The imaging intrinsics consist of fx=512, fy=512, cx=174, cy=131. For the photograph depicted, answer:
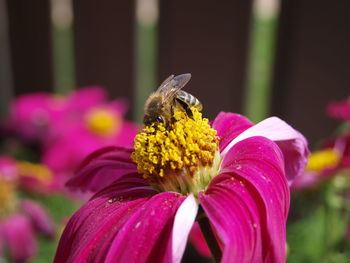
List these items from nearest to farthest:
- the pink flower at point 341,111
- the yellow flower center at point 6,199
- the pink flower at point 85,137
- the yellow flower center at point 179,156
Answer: the yellow flower center at point 179,156 → the pink flower at point 341,111 → the yellow flower center at point 6,199 → the pink flower at point 85,137

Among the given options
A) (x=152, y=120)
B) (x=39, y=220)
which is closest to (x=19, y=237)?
(x=39, y=220)

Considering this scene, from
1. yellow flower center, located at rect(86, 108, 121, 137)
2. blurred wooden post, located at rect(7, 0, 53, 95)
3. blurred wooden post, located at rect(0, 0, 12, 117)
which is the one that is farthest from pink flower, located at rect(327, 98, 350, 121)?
blurred wooden post, located at rect(0, 0, 12, 117)

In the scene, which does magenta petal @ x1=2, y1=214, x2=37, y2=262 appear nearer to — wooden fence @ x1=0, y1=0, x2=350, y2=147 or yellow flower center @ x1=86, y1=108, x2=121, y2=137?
yellow flower center @ x1=86, y1=108, x2=121, y2=137

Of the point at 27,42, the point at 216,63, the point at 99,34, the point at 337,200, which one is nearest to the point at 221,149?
the point at 337,200

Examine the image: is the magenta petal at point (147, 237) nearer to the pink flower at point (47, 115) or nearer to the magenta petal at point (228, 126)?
the magenta petal at point (228, 126)

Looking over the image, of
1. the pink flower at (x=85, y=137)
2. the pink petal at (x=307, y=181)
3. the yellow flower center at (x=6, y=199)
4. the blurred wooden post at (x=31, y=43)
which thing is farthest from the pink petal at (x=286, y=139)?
the blurred wooden post at (x=31, y=43)

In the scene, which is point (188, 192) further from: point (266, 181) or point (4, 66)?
point (4, 66)

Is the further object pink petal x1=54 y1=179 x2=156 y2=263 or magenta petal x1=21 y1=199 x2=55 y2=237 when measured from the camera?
magenta petal x1=21 y1=199 x2=55 y2=237
